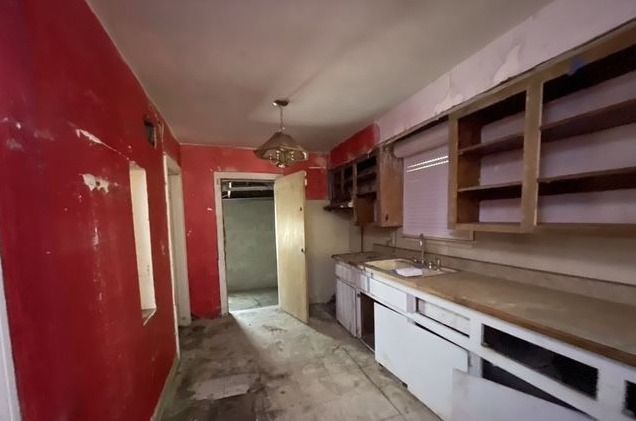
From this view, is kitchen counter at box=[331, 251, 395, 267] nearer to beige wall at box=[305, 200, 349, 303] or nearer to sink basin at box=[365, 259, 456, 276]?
sink basin at box=[365, 259, 456, 276]

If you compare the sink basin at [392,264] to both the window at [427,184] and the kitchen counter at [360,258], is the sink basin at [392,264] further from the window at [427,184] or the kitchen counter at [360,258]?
the window at [427,184]

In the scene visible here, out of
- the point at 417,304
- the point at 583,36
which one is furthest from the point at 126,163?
the point at 583,36

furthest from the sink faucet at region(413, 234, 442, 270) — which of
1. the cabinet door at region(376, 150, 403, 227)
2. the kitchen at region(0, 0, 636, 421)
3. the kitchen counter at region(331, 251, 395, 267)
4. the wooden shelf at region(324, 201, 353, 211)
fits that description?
the wooden shelf at region(324, 201, 353, 211)

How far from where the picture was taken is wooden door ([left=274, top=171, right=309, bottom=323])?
128 inches

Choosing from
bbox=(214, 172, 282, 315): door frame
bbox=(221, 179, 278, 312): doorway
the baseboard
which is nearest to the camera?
the baseboard

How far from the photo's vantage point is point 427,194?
246cm

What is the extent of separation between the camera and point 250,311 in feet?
12.7

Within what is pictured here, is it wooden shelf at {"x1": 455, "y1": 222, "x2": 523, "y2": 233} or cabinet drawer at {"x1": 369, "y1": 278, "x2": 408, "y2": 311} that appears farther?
cabinet drawer at {"x1": 369, "y1": 278, "x2": 408, "y2": 311}

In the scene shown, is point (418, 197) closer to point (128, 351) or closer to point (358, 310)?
point (358, 310)

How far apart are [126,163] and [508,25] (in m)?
2.20

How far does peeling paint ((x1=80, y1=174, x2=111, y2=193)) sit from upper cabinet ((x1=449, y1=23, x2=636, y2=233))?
2003mm

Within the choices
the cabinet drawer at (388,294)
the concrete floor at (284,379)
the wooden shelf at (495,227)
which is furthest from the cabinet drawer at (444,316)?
the concrete floor at (284,379)

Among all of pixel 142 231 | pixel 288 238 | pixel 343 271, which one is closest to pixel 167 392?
pixel 142 231

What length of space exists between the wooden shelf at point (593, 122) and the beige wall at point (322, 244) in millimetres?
2832
